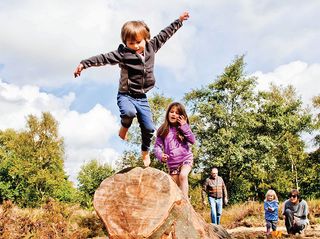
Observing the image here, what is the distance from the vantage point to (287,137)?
3581 centimetres

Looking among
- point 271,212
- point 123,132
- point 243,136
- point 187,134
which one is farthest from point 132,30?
point 243,136

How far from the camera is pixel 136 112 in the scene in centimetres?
494

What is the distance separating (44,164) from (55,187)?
2498 mm

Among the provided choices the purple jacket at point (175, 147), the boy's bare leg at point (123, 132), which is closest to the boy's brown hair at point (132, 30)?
the boy's bare leg at point (123, 132)

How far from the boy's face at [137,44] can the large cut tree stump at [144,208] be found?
137 centimetres

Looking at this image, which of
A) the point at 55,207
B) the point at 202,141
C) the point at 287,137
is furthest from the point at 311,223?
the point at 287,137

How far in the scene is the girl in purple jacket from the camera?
5777 millimetres

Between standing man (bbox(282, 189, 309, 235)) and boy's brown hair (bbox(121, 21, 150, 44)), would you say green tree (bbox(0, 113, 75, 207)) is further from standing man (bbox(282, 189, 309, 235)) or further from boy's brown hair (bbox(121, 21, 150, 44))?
boy's brown hair (bbox(121, 21, 150, 44))

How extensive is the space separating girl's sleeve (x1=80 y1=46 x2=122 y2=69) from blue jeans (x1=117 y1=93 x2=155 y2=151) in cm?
40

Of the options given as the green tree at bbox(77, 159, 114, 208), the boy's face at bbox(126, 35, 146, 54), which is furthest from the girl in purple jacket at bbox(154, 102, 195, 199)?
the green tree at bbox(77, 159, 114, 208)

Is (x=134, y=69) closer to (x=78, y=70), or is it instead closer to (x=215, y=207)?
(x=78, y=70)

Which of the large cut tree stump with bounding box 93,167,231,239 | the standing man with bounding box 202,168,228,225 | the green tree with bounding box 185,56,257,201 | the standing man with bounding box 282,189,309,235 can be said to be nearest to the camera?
the large cut tree stump with bounding box 93,167,231,239

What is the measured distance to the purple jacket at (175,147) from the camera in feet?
19.0

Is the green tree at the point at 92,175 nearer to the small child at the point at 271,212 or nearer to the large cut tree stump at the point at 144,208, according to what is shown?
the small child at the point at 271,212
